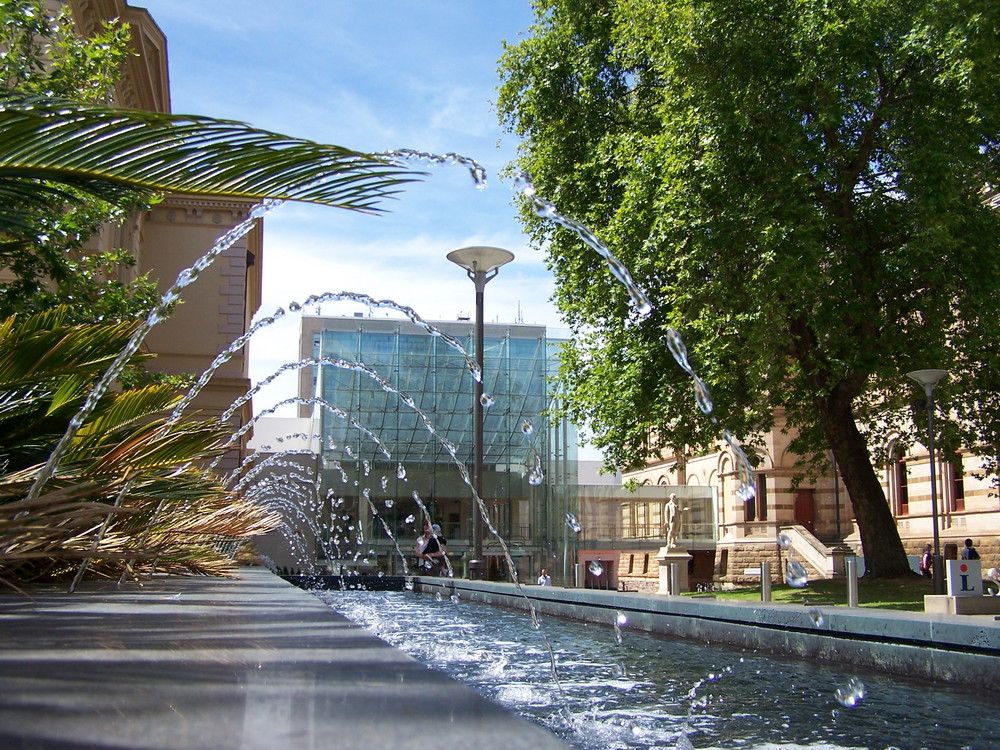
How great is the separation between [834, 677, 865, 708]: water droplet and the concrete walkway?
2.86 m

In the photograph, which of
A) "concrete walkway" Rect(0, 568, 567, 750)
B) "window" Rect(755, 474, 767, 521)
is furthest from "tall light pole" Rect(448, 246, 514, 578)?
"window" Rect(755, 474, 767, 521)

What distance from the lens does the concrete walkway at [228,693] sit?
52.8 inches

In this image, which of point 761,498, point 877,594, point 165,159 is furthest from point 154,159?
point 761,498

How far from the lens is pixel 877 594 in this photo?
17391 mm

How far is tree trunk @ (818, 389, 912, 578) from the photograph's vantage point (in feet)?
62.9

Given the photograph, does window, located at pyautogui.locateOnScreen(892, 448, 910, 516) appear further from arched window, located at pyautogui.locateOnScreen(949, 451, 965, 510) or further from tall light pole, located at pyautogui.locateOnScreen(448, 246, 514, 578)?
tall light pole, located at pyautogui.locateOnScreen(448, 246, 514, 578)

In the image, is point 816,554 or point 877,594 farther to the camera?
point 816,554

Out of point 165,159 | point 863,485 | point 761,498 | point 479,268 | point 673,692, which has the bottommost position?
point 673,692

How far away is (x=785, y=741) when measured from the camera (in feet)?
12.6

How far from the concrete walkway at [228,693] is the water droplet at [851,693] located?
286cm

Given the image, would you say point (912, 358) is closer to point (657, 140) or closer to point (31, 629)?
point (657, 140)

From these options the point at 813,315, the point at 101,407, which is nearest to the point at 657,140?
the point at 813,315

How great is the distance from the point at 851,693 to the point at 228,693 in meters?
4.10

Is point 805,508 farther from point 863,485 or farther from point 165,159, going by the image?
point 165,159
